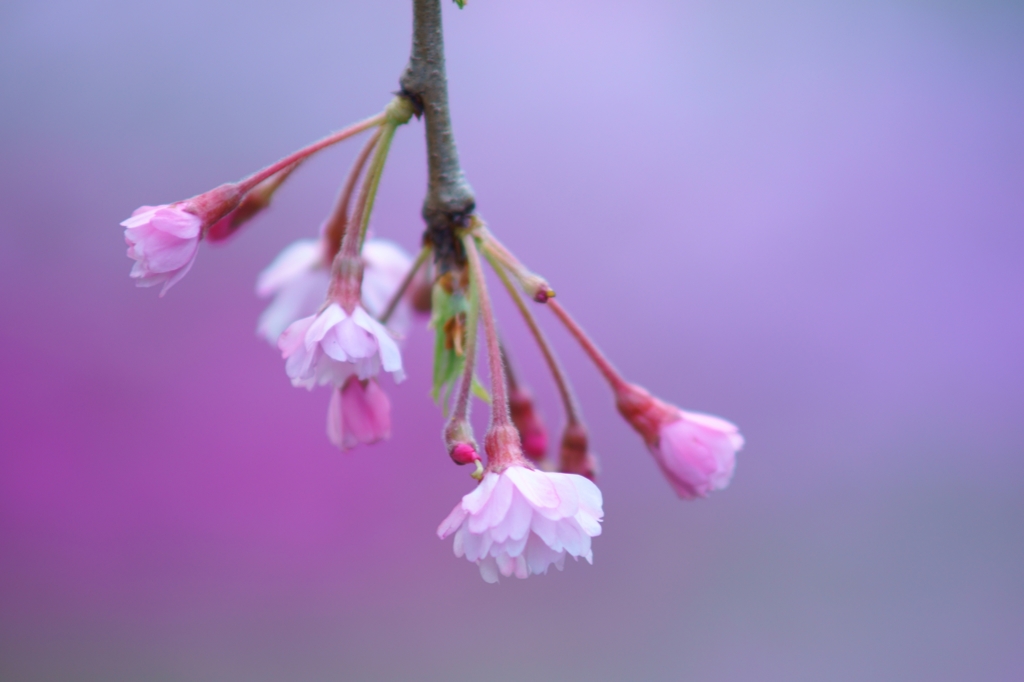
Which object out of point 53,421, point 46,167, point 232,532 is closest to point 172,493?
point 232,532

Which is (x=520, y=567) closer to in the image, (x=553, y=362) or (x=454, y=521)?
(x=454, y=521)

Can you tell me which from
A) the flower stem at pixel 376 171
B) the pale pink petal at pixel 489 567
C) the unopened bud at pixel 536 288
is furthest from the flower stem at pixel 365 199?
the pale pink petal at pixel 489 567

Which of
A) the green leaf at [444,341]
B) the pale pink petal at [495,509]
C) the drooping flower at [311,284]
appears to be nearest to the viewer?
the pale pink petal at [495,509]

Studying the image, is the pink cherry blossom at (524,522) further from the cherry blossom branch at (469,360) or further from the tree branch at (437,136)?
the tree branch at (437,136)

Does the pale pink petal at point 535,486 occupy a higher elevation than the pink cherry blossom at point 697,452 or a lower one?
lower

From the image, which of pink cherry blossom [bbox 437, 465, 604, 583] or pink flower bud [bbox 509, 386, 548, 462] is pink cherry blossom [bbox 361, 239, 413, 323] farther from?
pink cherry blossom [bbox 437, 465, 604, 583]

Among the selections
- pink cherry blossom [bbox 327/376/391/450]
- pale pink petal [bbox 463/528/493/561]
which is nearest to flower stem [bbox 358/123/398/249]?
pink cherry blossom [bbox 327/376/391/450]

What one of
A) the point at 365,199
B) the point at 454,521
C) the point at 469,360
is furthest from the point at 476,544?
the point at 365,199

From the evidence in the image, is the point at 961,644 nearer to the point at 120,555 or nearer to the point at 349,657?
the point at 349,657
